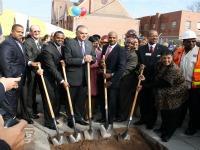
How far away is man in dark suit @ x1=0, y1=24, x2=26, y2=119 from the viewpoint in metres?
5.17

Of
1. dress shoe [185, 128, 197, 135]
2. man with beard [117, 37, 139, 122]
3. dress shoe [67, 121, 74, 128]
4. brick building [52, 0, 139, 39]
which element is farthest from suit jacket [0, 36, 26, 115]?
brick building [52, 0, 139, 39]

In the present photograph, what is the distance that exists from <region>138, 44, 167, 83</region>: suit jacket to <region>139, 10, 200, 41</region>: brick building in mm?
31542

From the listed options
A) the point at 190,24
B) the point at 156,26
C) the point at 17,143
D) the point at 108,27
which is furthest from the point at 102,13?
the point at 17,143

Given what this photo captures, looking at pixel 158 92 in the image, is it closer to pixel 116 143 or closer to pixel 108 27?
pixel 116 143

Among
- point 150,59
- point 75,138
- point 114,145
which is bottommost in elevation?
point 114,145

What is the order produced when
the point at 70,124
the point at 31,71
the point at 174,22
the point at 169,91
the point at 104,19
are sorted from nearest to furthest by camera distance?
1. the point at 169,91
2. the point at 70,124
3. the point at 31,71
4. the point at 174,22
5. the point at 104,19

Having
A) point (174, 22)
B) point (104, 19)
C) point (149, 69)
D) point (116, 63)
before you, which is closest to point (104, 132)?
point (116, 63)

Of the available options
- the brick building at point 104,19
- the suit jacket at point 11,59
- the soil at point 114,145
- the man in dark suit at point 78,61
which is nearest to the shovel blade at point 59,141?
the soil at point 114,145

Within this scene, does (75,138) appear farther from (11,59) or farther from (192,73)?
(192,73)

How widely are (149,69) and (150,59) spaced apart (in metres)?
0.20

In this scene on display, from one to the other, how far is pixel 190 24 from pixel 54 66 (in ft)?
122

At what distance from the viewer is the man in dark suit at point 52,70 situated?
18.0ft

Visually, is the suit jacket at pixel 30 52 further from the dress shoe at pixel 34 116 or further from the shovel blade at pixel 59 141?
the shovel blade at pixel 59 141

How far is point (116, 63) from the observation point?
584cm
